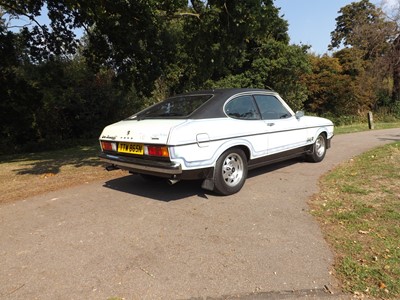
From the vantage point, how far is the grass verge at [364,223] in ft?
9.35

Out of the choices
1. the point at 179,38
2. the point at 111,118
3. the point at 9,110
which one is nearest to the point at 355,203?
the point at 179,38

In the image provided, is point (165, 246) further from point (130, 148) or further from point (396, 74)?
point (396, 74)

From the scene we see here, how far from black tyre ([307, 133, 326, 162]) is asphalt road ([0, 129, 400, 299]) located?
1829 millimetres

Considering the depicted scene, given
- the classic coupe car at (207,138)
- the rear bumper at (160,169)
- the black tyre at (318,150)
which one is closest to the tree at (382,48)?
the black tyre at (318,150)

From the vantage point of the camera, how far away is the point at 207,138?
4.71 m

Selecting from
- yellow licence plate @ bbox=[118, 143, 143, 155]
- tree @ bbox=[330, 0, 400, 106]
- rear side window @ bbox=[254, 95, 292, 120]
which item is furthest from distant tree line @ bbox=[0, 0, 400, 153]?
yellow licence plate @ bbox=[118, 143, 143, 155]

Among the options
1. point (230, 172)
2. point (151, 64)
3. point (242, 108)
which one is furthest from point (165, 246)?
point (151, 64)

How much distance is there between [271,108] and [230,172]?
1696 millimetres

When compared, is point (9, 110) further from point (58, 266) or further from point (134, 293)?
point (134, 293)

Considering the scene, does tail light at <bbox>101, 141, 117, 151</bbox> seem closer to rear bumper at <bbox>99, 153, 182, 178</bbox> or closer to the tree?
rear bumper at <bbox>99, 153, 182, 178</bbox>

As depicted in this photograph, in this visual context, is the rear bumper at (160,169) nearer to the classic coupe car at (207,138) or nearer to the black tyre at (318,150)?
the classic coupe car at (207,138)

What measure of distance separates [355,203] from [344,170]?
2215mm

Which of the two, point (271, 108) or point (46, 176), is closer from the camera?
point (271, 108)

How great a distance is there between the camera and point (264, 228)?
3.96 m
